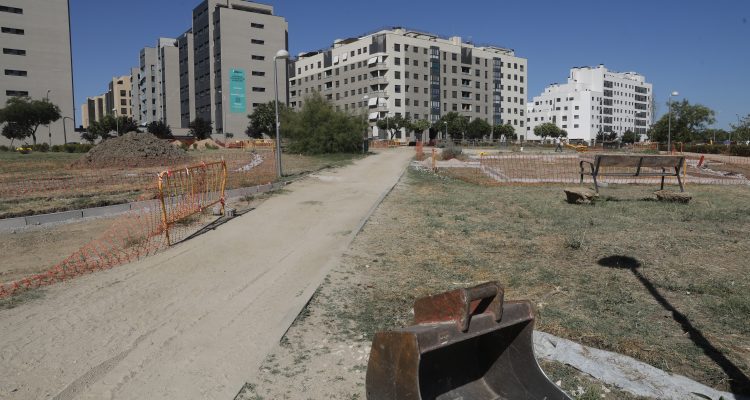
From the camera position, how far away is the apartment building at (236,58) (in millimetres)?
101562

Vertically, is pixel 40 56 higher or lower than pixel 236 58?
lower

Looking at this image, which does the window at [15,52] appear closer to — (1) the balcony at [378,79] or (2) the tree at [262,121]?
(2) the tree at [262,121]

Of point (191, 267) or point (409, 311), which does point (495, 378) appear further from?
point (191, 267)

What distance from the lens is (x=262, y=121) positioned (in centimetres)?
8944

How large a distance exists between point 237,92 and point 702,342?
344 ft

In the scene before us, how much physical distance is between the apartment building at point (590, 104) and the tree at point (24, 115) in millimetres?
111092

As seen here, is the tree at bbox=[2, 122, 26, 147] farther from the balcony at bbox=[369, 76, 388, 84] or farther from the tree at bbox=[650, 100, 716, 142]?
the tree at bbox=[650, 100, 716, 142]

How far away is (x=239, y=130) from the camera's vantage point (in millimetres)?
103375

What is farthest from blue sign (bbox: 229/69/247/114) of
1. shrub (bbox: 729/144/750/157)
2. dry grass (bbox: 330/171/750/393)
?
dry grass (bbox: 330/171/750/393)

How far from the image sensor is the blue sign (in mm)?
101875

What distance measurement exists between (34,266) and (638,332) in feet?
24.1

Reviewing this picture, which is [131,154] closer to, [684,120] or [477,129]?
[684,120]

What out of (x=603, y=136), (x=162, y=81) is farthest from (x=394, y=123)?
(x=603, y=136)

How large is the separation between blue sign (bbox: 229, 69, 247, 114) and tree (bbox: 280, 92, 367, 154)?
67.5m
